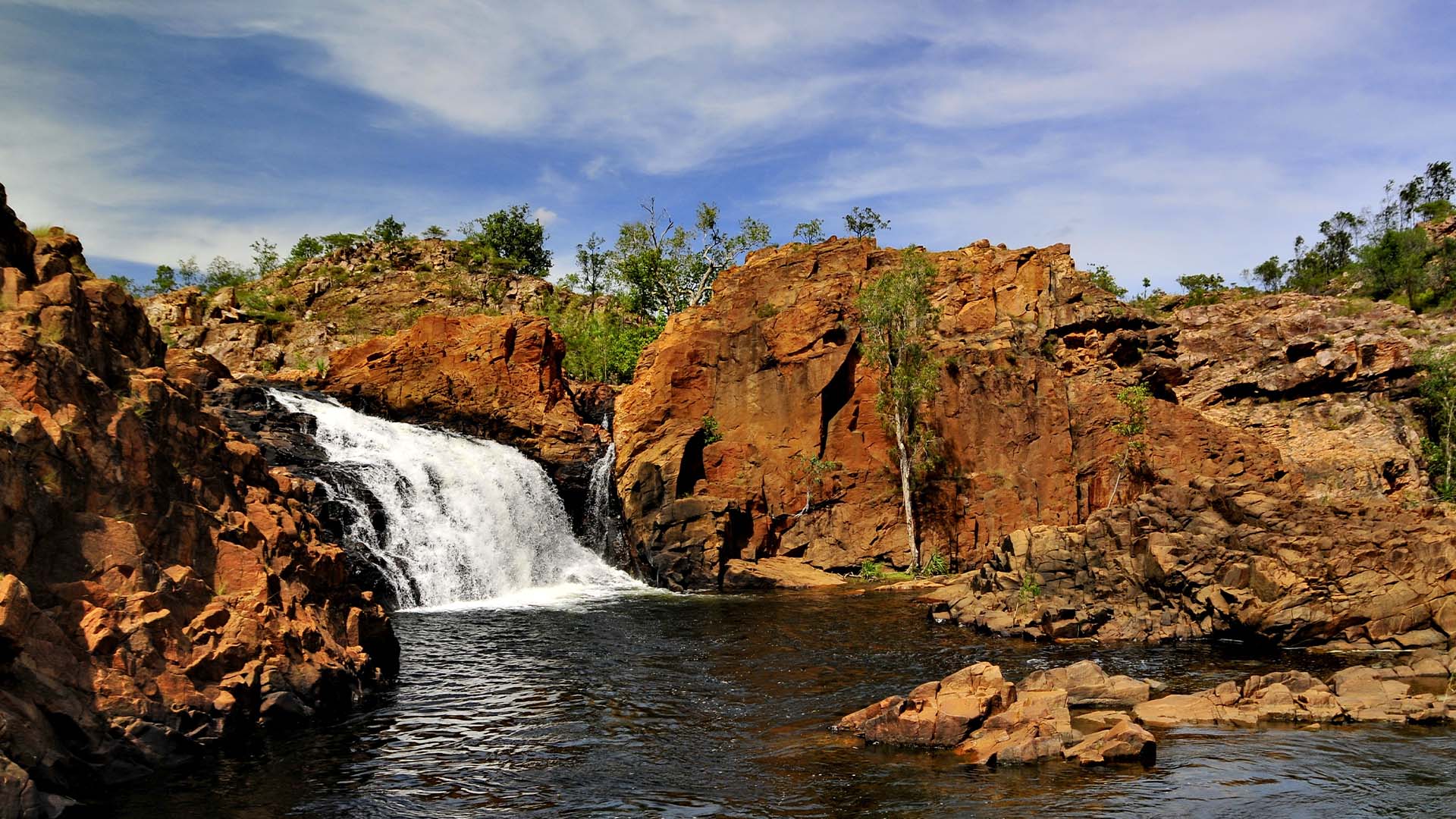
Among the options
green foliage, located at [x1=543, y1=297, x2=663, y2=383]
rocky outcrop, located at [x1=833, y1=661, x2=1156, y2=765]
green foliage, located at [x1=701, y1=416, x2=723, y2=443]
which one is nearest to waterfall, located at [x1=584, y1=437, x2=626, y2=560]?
green foliage, located at [x1=701, y1=416, x2=723, y2=443]

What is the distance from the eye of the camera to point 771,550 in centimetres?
4553

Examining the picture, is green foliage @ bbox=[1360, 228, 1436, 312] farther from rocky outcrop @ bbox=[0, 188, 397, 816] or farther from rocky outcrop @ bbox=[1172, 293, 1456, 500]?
rocky outcrop @ bbox=[0, 188, 397, 816]

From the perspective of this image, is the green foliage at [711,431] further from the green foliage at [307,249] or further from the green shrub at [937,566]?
the green foliage at [307,249]

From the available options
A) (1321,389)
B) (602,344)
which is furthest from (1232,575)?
(602,344)

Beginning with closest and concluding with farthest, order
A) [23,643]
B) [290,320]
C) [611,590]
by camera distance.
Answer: [23,643], [611,590], [290,320]

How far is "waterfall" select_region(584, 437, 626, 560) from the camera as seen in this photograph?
4609cm

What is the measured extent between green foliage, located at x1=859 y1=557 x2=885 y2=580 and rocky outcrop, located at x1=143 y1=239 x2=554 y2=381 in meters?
39.7

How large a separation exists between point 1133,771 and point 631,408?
35.8 metres

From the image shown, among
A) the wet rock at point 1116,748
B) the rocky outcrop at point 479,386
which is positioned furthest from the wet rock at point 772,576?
the wet rock at point 1116,748

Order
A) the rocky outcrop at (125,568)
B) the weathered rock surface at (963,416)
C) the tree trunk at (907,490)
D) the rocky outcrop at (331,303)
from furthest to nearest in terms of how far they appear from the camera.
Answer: the rocky outcrop at (331,303)
the tree trunk at (907,490)
the weathered rock surface at (963,416)
the rocky outcrop at (125,568)

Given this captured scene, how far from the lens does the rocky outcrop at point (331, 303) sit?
71.4m

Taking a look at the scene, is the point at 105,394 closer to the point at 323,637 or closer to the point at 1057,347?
the point at 323,637

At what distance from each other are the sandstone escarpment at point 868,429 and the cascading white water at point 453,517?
4151 mm

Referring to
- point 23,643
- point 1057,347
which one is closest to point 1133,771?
point 23,643
